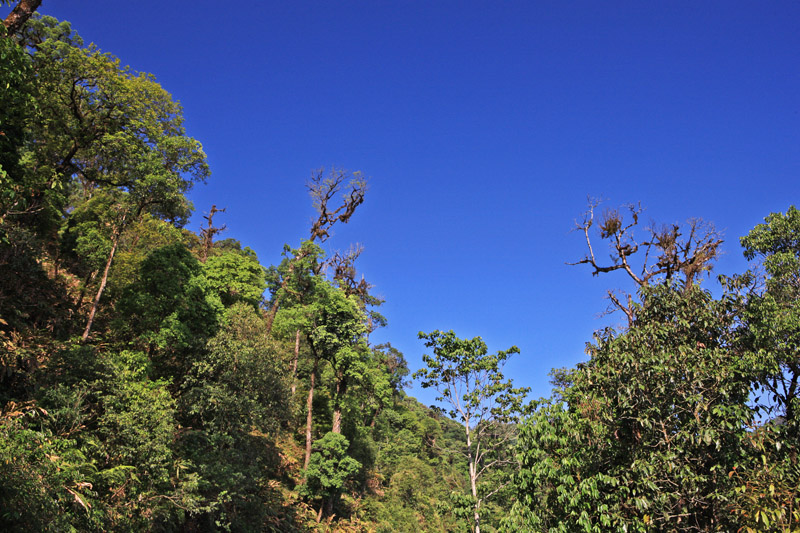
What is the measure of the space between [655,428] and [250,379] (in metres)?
15.0

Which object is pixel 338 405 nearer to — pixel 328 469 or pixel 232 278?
pixel 328 469

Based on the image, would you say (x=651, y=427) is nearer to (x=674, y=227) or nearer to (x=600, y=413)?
(x=600, y=413)

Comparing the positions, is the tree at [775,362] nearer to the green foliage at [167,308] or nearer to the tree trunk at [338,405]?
the green foliage at [167,308]

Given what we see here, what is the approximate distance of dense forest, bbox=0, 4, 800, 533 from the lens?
326 inches

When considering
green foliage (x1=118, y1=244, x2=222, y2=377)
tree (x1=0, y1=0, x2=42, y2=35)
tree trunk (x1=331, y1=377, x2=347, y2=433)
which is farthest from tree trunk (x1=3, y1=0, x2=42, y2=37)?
tree trunk (x1=331, y1=377, x2=347, y2=433)

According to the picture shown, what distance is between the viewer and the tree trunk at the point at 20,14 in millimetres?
11203

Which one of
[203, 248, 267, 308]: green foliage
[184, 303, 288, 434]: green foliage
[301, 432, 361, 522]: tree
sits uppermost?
[203, 248, 267, 308]: green foliage

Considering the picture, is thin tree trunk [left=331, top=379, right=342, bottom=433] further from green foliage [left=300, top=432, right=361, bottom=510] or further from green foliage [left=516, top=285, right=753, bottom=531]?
green foliage [left=516, top=285, right=753, bottom=531]

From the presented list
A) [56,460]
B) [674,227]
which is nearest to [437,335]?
[674,227]

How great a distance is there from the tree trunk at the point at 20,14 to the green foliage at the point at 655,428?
1682 centimetres

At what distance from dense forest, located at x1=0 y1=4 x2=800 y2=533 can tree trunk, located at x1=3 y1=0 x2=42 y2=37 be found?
72 millimetres

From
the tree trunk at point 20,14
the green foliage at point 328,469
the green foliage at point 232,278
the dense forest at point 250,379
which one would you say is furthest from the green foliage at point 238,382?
the tree trunk at point 20,14

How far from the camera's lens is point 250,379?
18156 mm

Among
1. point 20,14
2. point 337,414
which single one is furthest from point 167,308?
point 337,414
